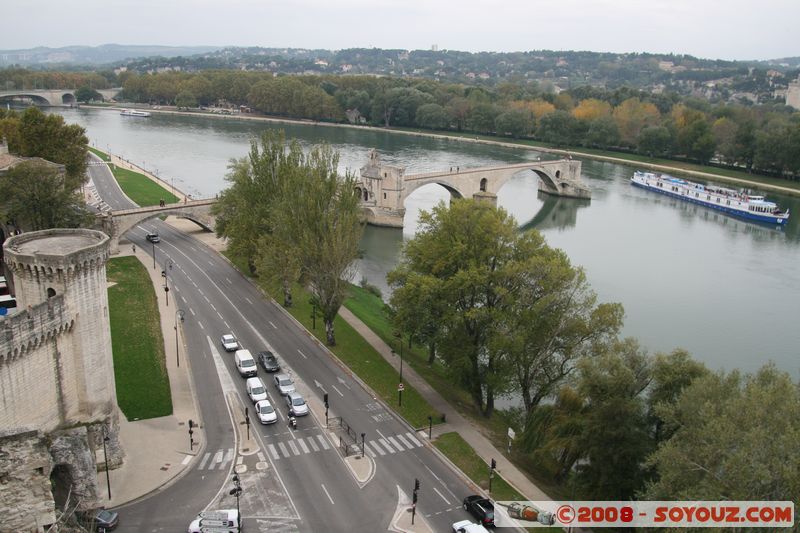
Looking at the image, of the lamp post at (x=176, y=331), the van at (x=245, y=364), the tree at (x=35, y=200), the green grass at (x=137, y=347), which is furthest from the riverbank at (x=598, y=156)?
the van at (x=245, y=364)

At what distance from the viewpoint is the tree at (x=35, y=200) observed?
150ft

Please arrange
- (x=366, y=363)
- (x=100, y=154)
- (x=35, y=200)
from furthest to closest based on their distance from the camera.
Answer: (x=100, y=154)
(x=35, y=200)
(x=366, y=363)

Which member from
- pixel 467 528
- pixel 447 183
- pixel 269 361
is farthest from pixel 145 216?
pixel 467 528

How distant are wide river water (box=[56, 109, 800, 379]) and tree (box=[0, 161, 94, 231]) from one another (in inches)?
972

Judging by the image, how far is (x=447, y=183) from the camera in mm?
91250

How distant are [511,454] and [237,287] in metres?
27.3

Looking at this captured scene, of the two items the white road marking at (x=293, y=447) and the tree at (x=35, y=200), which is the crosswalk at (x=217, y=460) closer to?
the white road marking at (x=293, y=447)

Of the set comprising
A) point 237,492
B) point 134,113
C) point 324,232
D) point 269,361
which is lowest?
point 269,361

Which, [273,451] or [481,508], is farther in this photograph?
[273,451]

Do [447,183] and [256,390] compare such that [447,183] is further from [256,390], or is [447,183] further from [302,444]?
[302,444]

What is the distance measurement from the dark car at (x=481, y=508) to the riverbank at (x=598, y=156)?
102081mm

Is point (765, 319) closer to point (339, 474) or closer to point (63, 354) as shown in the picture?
point (339, 474)

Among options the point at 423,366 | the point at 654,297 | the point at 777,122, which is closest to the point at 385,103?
the point at 777,122

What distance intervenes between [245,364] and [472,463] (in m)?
13.9
